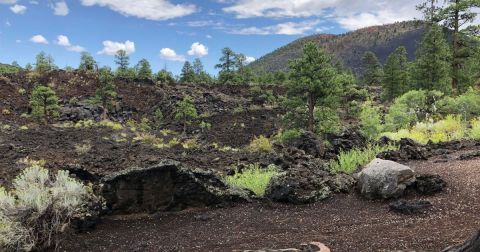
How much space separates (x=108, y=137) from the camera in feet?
80.3

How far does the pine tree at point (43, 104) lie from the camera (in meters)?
34.4

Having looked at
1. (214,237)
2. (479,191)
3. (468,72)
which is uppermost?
(468,72)

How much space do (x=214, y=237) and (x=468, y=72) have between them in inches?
1280

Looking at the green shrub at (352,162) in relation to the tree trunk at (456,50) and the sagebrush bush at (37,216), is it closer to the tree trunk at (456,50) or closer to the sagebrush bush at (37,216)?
the sagebrush bush at (37,216)

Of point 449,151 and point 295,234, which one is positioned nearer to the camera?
point 295,234

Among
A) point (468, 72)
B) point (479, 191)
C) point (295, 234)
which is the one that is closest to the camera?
point (295, 234)

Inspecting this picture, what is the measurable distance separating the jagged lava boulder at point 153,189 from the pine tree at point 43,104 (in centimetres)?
2980

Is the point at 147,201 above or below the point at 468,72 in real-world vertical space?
below

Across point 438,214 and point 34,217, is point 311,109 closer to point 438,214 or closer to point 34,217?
point 438,214

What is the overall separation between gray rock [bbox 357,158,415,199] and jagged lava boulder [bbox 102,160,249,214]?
2697 mm

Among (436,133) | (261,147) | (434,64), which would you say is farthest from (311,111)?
(434,64)

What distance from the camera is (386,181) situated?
23.4 feet

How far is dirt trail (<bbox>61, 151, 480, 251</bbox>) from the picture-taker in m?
5.30

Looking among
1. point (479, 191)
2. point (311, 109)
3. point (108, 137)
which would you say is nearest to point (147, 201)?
point (479, 191)
